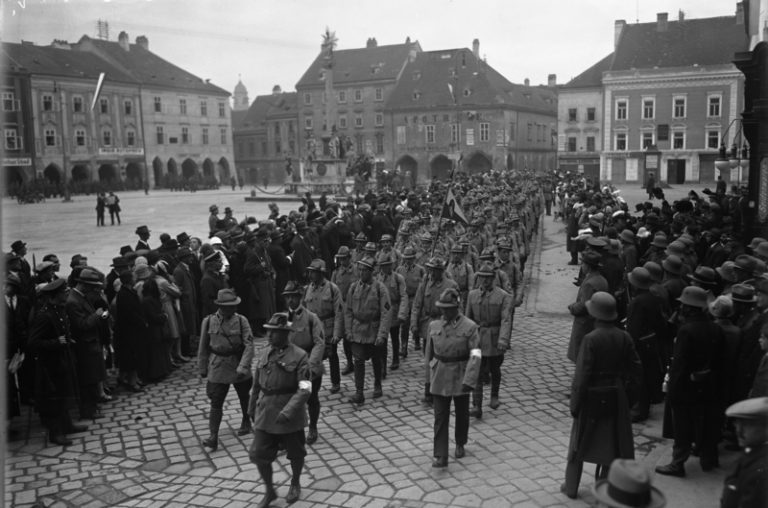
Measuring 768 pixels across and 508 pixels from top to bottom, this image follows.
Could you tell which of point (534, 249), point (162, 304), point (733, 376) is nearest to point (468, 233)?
point (162, 304)

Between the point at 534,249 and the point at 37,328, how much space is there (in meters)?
19.3

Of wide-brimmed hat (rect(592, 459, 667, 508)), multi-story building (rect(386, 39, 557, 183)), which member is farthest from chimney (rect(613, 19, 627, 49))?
wide-brimmed hat (rect(592, 459, 667, 508))

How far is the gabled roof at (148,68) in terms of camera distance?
71812 mm

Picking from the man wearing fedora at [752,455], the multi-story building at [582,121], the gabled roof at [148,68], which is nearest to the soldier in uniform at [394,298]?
the man wearing fedora at [752,455]

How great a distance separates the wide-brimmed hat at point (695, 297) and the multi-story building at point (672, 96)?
2071 inches

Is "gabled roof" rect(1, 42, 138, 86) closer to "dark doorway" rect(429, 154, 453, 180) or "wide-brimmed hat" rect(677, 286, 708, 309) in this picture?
"dark doorway" rect(429, 154, 453, 180)

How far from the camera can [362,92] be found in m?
80.6

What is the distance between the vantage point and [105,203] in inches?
1315

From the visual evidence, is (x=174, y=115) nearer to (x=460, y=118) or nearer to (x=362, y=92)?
(x=362, y=92)

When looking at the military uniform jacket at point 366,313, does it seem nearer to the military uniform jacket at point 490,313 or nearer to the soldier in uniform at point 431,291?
the soldier in uniform at point 431,291

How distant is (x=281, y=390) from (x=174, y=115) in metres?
74.4

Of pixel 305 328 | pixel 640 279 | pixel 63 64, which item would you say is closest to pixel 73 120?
pixel 63 64

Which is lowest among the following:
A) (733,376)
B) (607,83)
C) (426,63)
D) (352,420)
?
(352,420)

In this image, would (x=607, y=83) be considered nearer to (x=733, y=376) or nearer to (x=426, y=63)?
(x=426, y=63)
